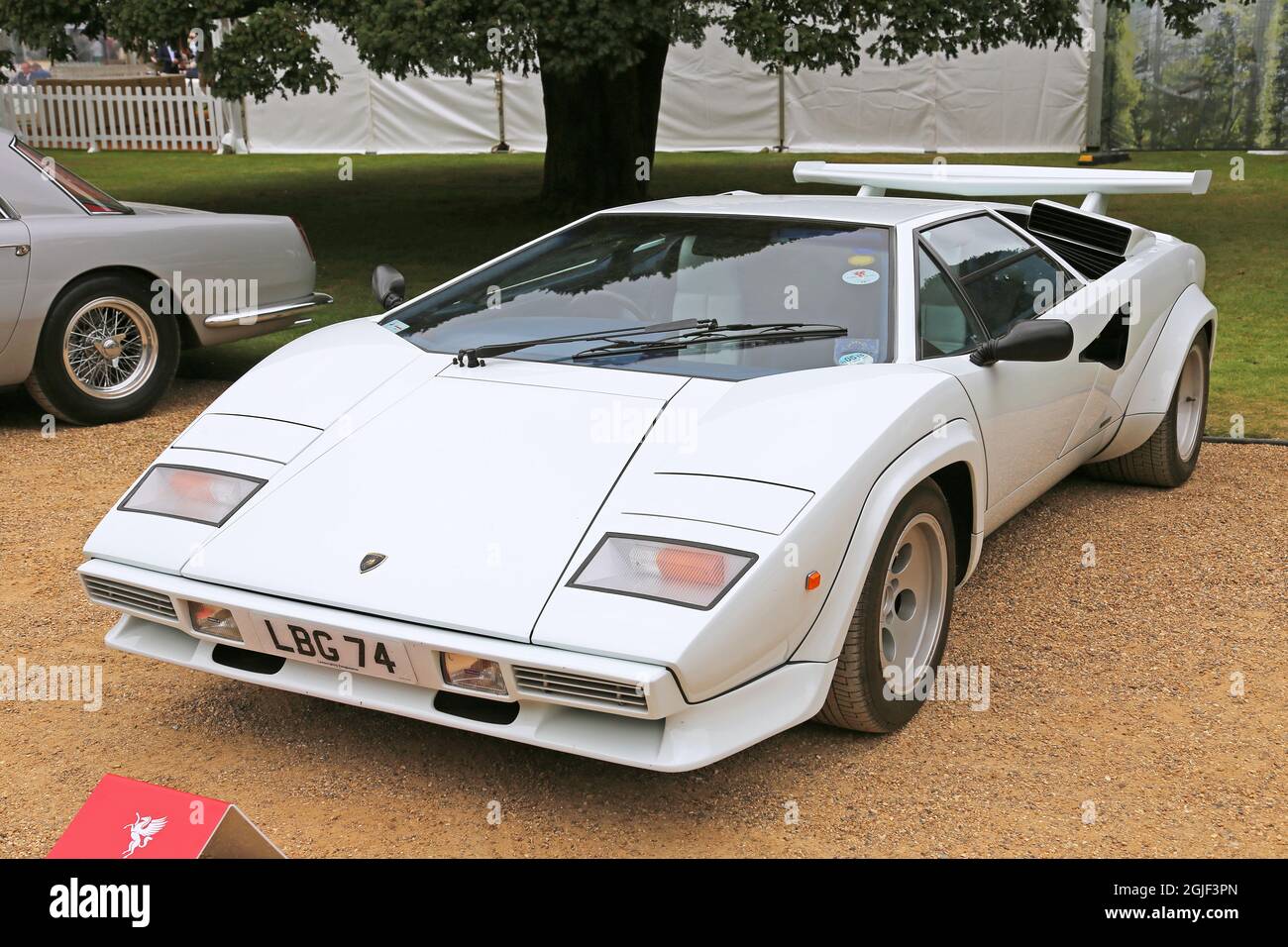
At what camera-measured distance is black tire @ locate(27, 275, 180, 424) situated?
6.07 metres

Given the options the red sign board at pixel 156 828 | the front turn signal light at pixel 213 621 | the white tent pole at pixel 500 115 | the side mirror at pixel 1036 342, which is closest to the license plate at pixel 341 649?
the front turn signal light at pixel 213 621

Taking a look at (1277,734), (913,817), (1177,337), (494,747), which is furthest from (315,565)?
(1177,337)

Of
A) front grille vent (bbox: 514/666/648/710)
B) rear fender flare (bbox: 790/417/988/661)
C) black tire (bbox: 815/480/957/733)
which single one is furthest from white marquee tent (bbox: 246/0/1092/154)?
front grille vent (bbox: 514/666/648/710)

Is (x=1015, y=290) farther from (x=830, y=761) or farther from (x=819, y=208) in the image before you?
(x=830, y=761)

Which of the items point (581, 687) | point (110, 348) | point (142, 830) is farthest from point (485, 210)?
point (142, 830)

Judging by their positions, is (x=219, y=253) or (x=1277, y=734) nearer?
(x=1277, y=734)

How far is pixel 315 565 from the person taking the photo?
2.88 metres

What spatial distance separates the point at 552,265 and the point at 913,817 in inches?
79.4

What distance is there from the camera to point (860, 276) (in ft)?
12.0

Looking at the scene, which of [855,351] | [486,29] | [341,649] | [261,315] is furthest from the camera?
[486,29]

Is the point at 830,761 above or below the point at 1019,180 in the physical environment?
below

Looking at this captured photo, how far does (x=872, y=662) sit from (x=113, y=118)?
2121 centimetres

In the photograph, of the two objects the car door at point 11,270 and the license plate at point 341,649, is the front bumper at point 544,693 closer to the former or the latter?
the license plate at point 341,649

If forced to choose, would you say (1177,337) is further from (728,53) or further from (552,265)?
(728,53)
